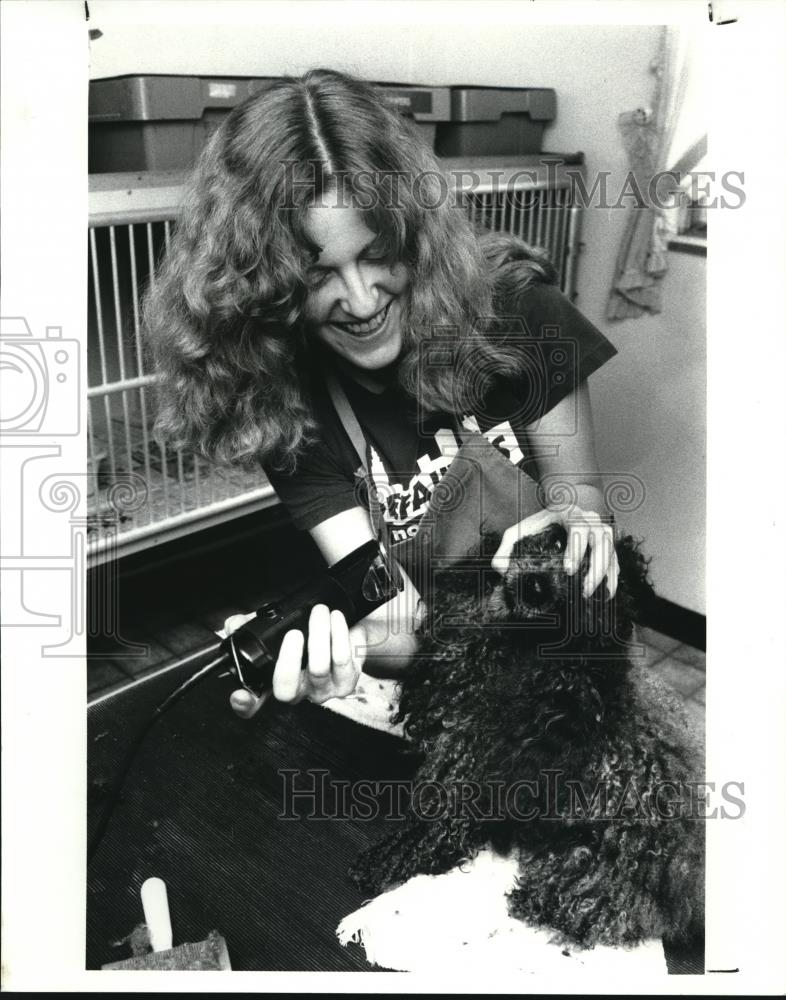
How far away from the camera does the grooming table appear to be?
3.05 ft

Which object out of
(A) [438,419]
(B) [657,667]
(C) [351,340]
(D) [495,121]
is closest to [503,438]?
(A) [438,419]

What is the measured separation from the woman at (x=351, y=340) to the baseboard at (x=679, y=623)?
54 millimetres

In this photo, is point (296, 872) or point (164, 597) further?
point (164, 597)

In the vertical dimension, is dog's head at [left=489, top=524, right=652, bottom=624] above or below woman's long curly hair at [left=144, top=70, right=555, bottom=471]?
below

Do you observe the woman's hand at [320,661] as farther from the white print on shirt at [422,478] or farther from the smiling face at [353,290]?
the smiling face at [353,290]

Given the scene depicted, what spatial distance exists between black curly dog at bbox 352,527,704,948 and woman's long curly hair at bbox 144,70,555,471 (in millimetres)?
241

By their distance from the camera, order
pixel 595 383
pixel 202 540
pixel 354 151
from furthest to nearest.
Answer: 1. pixel 202 540
2. pixel 595 383
3. pixel 354 151

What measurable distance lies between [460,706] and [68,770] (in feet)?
1.37

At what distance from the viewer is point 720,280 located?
0.91 meters

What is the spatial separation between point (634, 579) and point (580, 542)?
0.09m

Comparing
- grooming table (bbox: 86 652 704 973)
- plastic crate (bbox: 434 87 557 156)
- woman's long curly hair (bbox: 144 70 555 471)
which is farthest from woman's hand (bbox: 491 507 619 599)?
plastic crate (bbox: 434 87 557 156)

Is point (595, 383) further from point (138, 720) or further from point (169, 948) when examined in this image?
point (169, 948)

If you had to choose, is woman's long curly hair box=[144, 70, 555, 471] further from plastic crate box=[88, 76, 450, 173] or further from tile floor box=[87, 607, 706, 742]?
tile floor box=[87, 607, 706, 742]

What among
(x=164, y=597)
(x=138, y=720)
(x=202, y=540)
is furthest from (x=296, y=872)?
(x=202, y=540)
